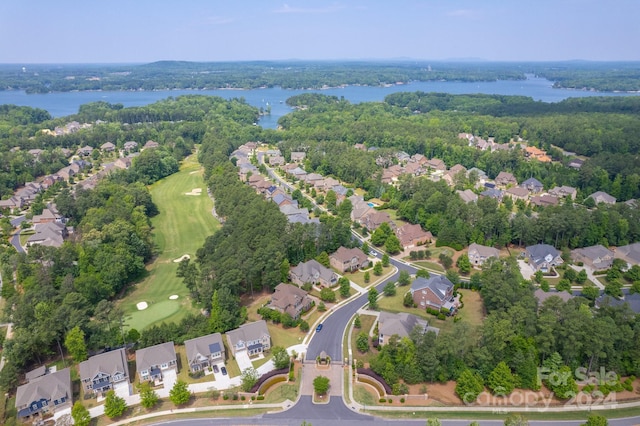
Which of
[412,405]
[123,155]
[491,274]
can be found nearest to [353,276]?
[491,274]

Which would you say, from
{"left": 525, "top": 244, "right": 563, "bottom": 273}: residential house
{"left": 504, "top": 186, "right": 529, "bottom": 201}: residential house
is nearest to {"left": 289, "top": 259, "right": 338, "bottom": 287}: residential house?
{"left": 525, "top": 244, "right": 563, "bottom": 273}: residential house

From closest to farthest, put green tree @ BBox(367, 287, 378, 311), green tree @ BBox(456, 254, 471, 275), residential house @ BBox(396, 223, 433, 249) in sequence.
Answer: green tree @ BBox(367, 287, 378, 311) < green tree @ BBox(456, 254, 471, 275) < residential house @ BBox(396, 223, 433, 249)

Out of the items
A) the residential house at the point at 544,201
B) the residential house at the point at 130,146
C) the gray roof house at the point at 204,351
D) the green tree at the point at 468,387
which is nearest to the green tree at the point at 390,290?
the green tree at the point at 468,387

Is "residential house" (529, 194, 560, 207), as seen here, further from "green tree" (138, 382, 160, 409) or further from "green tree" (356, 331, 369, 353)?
"green tree" (138, 382, 160, 409)

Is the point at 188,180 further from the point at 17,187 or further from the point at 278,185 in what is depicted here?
the point at 17,187

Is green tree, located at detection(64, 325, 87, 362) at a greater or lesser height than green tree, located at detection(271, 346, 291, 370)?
greater

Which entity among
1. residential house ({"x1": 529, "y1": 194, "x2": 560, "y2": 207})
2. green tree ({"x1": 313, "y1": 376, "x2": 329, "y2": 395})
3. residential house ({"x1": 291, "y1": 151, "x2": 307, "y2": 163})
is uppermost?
residential house ({"x1": 291, "y1": 151, "x2": 307, "y2": 163})

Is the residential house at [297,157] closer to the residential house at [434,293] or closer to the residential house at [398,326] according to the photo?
the residential house at [434,293]
